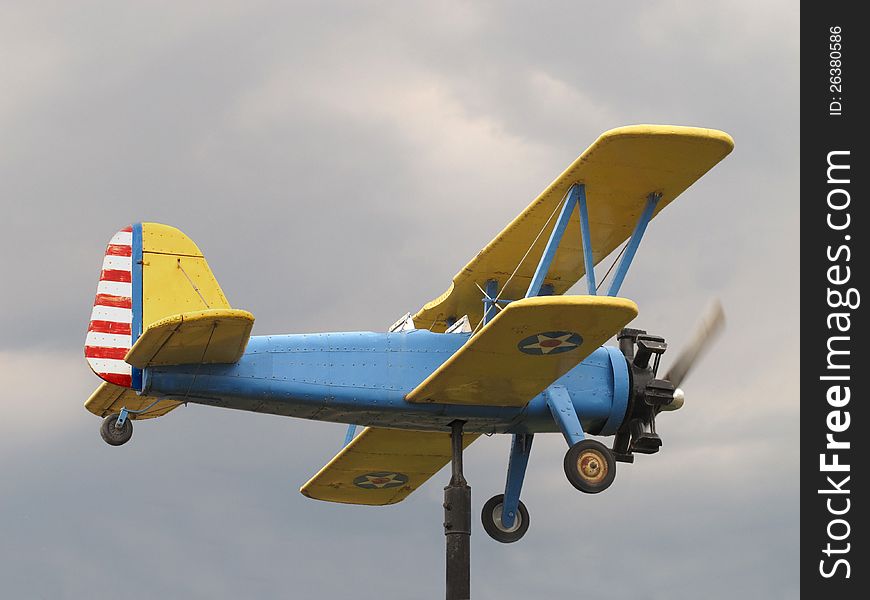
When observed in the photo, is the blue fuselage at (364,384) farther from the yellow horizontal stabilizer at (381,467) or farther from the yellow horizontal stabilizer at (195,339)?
the yellow horizontal stabilizer at (381,467)

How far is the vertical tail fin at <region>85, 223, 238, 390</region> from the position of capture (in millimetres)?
21047

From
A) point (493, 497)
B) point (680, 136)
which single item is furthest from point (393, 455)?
point (680, 136)

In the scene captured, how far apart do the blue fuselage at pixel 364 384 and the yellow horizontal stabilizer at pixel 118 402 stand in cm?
138

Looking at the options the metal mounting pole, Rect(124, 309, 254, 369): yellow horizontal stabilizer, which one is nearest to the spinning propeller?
the metal mounting pole

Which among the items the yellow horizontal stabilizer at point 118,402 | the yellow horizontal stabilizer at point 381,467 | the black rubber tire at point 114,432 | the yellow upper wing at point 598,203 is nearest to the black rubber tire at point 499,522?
the yellow horizontal stabilizer at point 381,467

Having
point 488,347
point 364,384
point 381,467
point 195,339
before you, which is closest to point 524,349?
point 488,347

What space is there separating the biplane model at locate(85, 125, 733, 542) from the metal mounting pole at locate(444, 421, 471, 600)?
0.87 meters

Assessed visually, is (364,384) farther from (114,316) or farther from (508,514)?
(508,514)

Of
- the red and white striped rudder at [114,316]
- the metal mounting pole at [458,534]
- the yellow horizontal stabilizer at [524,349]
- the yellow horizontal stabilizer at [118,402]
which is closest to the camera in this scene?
the yellow horizontal stabilizer at [524,349]

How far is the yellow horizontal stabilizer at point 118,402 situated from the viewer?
22473 mm

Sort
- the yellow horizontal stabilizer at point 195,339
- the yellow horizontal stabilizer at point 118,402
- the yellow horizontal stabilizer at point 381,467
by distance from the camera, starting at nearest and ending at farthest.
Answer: the yellow horizontal stabilizer at point 195,339, the yellow horizontal stabilizer at point 118,402, the yellow horizontal stabilizer at point 381,467

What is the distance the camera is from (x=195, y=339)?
67.3 feet

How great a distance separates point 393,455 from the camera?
2602 cm

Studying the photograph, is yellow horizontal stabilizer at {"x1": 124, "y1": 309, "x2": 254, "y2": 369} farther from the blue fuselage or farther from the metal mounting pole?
the metal mounting pole
